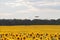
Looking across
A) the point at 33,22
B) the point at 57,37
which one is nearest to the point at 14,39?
the point at 57,37

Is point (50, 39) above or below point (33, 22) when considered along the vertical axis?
above

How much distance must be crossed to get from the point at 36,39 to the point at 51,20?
81714mm

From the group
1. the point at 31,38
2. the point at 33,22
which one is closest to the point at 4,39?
the point at 31,38

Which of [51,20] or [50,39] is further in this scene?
[51,20]

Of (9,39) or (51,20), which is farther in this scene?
(51,20)

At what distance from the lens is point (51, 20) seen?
103625mm

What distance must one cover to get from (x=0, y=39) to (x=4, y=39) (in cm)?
44

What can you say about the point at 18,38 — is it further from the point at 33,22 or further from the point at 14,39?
the point at 33,22

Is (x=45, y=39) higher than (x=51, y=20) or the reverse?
higher

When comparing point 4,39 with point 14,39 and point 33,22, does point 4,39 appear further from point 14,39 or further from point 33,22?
point 33,22

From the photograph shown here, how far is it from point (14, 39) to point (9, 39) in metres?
0.60

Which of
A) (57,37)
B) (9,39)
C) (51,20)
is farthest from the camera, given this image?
(51,20)

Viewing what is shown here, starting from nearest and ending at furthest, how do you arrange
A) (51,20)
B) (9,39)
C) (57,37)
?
(9,39)
(57,37)
(51,20)

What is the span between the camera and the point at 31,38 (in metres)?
22.7
